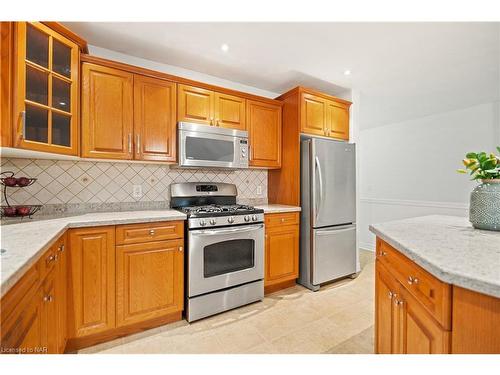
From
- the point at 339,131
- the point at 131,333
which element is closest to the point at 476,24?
the point at 339,131

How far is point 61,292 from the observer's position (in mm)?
1473

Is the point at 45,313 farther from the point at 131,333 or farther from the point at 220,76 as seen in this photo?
the point at 220,76

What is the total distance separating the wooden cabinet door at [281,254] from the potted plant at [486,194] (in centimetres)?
159

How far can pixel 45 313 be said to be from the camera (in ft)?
3.96

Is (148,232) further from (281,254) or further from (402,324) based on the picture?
(402,324)

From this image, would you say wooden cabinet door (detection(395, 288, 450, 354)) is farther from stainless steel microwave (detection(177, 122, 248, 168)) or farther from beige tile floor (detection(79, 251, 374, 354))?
stainless steel microwave (detection(177, 122, 248, 168))

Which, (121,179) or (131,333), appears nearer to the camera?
(131,333)

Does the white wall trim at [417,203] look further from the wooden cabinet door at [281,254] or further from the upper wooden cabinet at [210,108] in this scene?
the upper wooden cabinet at [210,108]

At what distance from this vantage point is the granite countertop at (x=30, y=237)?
816 millimetres

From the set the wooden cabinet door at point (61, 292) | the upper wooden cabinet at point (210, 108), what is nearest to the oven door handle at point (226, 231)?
the wooden cabinet door at point (61, 292)

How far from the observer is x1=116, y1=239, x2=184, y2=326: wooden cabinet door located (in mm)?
1777

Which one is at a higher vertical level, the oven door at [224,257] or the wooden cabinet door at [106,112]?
the wooden cabinet door at [106,112]

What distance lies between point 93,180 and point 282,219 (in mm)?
1940
